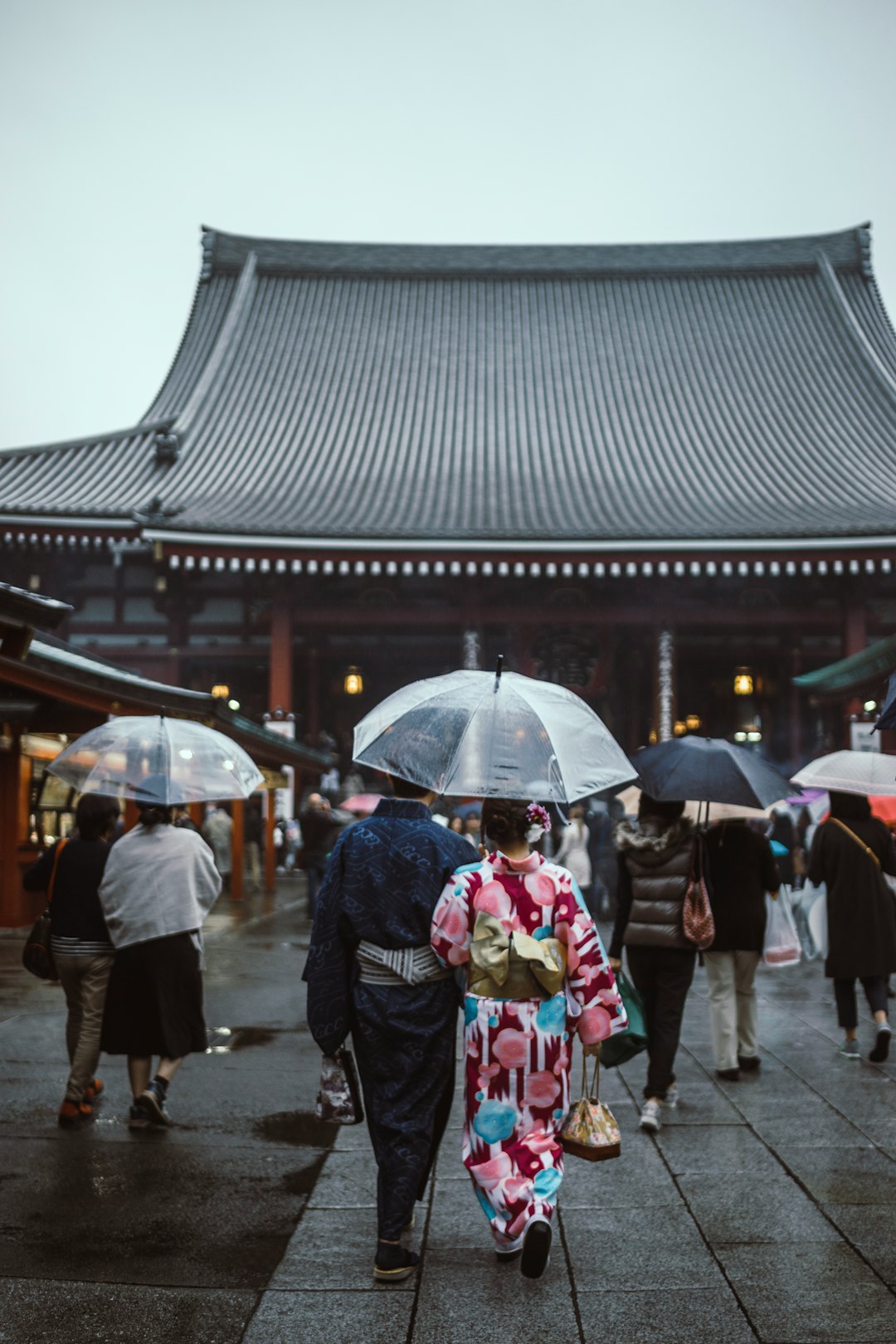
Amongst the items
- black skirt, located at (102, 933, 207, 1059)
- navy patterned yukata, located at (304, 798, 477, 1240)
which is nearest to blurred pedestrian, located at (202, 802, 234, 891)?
black skirt, located at (102, 933, 207, 1059)

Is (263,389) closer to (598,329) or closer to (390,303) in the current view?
(390,303)

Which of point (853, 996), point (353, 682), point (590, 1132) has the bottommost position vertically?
point (853, 996)

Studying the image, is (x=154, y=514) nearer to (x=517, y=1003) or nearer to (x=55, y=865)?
(x=55, y=865)

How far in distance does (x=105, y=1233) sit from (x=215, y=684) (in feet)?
49.7

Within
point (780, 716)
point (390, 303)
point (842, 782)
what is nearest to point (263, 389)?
point (390, 303)

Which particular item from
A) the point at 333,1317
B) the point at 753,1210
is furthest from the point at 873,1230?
the point at 333,1317

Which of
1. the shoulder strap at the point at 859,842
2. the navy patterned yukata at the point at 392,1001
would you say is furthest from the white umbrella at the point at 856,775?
the navy patterned yukata at the point at 392,1001

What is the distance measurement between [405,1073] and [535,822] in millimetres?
884

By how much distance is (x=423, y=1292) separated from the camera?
3.54 meters

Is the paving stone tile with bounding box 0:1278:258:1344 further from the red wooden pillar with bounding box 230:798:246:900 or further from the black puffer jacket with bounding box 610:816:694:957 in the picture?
the red wooden pillar with bounding box 230:798:246:900

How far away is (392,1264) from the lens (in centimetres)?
363

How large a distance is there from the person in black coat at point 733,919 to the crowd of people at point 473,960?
0.01 meters

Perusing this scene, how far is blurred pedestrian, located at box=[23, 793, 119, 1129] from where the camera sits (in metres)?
5.33

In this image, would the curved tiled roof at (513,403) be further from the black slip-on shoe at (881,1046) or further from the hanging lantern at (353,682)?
the black slip-on shoe at (881,1046)
